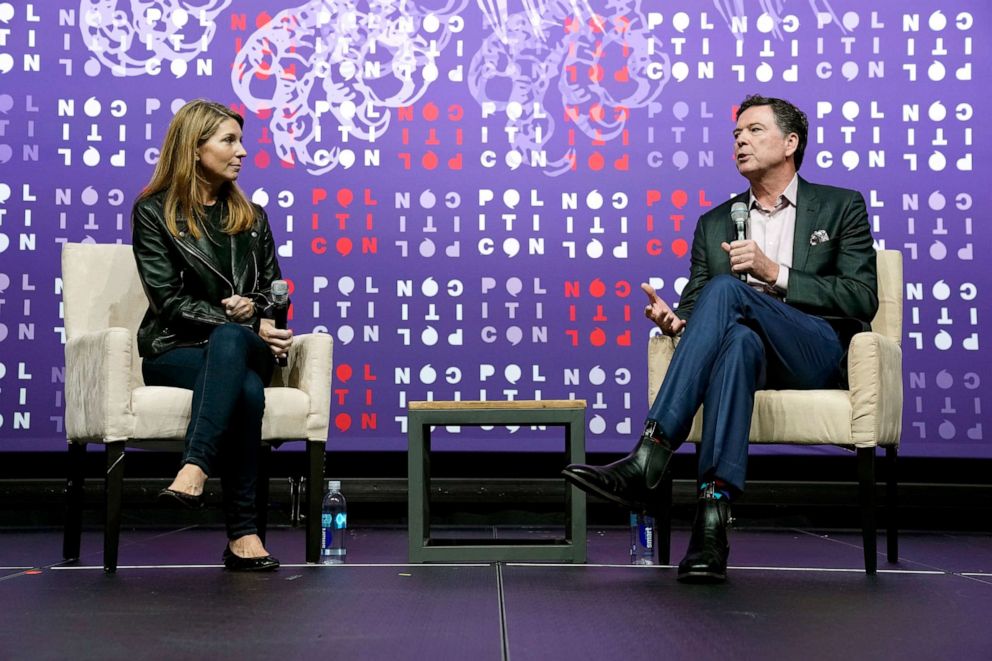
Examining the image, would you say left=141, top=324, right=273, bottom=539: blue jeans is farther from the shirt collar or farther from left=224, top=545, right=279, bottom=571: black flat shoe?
the shirt collar

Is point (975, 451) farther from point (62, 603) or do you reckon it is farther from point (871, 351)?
point (62, 603)

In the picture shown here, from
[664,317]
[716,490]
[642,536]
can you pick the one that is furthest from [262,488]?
[716,490]

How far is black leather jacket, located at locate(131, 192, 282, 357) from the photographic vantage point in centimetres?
268

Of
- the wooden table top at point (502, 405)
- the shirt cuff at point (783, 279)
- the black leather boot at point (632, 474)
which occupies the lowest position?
the black leather boot at point (632, 474)

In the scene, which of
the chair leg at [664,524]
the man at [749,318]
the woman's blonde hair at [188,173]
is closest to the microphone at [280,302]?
the woman's blonde hair at [188,173]

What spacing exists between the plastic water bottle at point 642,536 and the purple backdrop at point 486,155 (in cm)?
91

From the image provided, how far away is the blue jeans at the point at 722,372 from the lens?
2.28m

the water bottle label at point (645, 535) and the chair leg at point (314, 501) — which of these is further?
the water bottle label at point (645, 535)

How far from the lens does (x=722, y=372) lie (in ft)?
7.64

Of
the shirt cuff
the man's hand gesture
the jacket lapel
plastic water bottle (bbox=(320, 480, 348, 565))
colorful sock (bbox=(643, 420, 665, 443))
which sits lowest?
plastic water bottle (bbox=(320, 480, 348, 565))

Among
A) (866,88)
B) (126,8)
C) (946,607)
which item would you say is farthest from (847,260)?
(126,8)

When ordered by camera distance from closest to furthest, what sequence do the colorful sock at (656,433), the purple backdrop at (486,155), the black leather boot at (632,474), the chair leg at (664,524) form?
the black leather boot at (632,474), the colorful sock at (656,433), the chair leg at (664,524), the purple backdrop at (486,155)

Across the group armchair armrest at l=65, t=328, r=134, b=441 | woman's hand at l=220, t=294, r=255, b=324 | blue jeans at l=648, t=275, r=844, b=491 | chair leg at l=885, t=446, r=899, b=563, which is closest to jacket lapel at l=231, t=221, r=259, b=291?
woman's hand at l=220, t=294, r=255, b=324

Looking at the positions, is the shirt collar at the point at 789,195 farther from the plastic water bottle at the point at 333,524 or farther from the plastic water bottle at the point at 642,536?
the plastic water bottle at the point at 333,524
